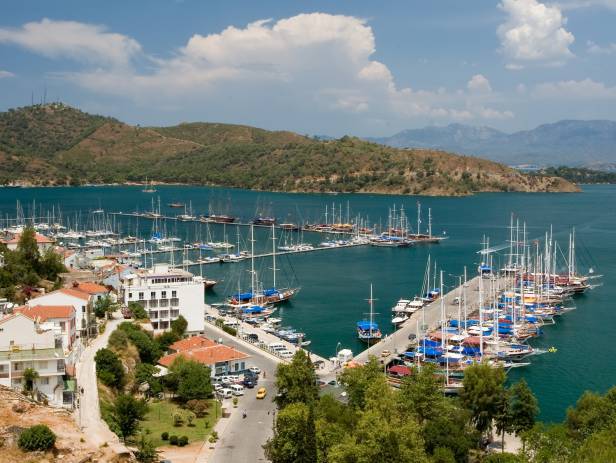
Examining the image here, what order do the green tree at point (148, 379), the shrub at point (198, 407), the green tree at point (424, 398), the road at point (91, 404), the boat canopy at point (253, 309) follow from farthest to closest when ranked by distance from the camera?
the boat canopy at point (253, 309) → the green tree at point (148, 379) → the shrub at point (198, 407) → the green tree at point (424, 398) → the road at point (91, 404)

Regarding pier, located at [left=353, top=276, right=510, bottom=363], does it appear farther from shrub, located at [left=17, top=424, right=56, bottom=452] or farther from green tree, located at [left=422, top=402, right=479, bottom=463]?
shrub, located at [left=17, top=424, right=56, bottom=452]

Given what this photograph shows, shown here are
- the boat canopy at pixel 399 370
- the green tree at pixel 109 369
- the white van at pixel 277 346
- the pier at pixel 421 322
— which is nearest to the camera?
the green tree at pixel 109 369

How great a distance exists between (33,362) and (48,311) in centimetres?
667

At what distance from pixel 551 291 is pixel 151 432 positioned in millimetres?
41405

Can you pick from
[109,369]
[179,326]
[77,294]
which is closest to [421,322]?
[179,326]

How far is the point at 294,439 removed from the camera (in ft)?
73.8

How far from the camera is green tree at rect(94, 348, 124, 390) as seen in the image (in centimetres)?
2955

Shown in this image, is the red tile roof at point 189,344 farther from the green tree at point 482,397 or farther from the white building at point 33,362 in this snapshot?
the green tree at point 482,397

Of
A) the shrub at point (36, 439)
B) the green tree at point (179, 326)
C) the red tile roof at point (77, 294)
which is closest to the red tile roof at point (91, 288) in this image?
the red tile roof at point (77, 294)

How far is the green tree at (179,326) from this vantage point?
40.5 m

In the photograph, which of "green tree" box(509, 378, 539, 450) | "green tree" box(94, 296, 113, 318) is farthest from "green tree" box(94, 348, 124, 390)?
"green tree" box(509, 378, 539, 450)

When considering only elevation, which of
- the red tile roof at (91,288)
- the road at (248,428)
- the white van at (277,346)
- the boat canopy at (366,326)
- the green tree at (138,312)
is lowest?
the road at (248,428)

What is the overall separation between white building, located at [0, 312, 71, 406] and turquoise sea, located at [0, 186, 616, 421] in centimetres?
1979

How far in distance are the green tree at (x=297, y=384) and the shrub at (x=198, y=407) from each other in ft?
10.9
